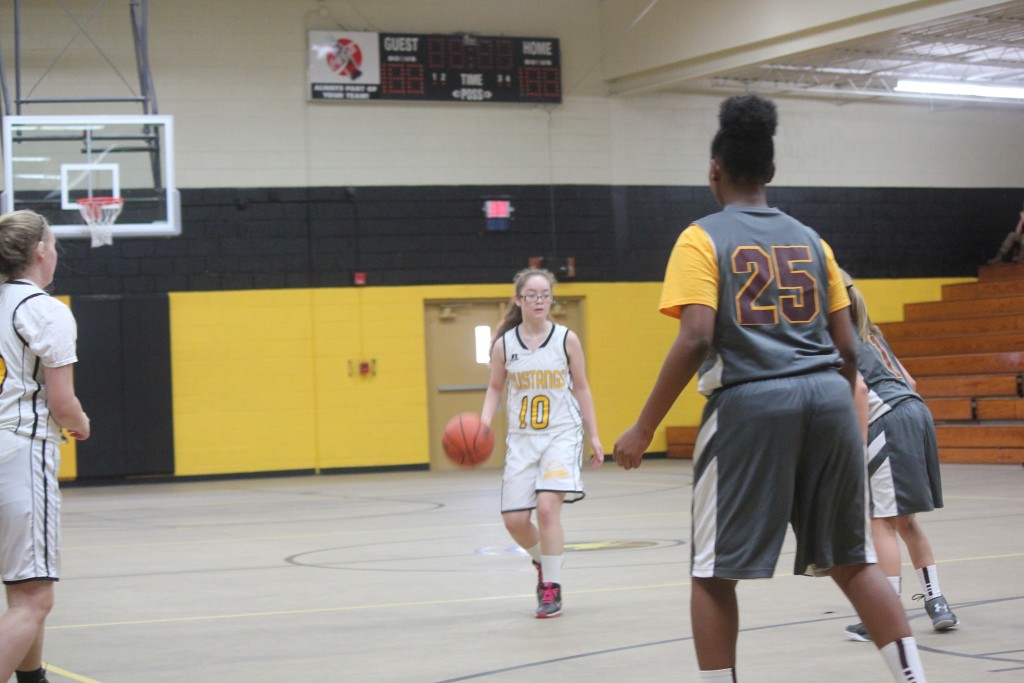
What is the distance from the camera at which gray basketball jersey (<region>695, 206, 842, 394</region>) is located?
10.5 feet

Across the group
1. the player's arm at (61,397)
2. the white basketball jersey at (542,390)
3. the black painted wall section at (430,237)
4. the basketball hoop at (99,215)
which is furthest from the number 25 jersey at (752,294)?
the black painted wall section at (430,237)

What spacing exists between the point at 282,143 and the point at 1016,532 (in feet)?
40.0

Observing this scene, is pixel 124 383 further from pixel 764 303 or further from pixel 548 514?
pixel 764 303

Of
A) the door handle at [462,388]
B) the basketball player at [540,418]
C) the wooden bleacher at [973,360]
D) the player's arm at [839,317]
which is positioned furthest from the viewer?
the door handle at [462,388]

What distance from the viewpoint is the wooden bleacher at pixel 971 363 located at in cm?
1514

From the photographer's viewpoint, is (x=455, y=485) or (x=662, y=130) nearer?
(x=455, y=485)

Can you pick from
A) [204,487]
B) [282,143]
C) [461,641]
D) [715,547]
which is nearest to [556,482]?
[461,641]

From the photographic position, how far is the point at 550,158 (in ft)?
61.0

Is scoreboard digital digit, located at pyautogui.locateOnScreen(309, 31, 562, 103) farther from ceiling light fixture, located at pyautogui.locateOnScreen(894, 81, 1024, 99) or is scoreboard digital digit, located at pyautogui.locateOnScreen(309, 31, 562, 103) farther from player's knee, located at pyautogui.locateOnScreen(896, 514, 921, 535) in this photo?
player's knee, located at pyautogui.locateOnScreen(896, 514, 921, 535)

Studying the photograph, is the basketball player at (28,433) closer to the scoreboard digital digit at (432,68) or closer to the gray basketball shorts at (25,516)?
the gray basketball shorts at (25,516)

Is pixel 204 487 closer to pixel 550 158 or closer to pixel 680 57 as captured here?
pixel 550 158

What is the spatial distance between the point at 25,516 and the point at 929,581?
3507mm

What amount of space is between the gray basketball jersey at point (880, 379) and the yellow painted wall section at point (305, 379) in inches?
518

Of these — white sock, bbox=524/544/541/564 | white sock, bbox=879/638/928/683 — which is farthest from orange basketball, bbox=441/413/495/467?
white sock, bbox=879/638/928/683
